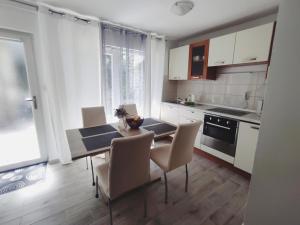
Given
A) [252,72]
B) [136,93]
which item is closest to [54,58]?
[136,93]

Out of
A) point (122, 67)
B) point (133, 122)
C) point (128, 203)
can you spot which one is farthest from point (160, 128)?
point (122, 67)

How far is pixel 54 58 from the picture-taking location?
2.11m

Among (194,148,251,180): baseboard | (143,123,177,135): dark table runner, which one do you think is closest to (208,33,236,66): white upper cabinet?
(143,123,177,135): dark table runner

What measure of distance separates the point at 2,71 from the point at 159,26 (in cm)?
251

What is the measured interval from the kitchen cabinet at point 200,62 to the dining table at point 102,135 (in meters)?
1.42

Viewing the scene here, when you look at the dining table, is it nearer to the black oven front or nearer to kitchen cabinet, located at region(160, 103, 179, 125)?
the black oven front

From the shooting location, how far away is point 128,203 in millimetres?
1666

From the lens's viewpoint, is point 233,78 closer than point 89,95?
No

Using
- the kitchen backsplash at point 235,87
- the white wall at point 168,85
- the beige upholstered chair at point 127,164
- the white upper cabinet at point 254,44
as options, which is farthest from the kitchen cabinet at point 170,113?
the beige upholstered chair at point 127,164

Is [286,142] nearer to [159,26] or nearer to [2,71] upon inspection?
[159,26]

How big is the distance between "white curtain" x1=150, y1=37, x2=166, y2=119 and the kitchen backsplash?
812 millimetres

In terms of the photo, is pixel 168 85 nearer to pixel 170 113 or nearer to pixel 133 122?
pixel 170 113

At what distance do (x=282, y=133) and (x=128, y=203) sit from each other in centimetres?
160

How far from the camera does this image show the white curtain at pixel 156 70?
3.18 m
